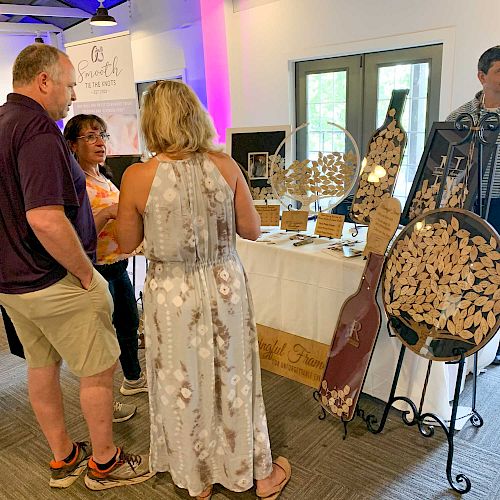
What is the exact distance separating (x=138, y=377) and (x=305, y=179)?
1228 millimetres

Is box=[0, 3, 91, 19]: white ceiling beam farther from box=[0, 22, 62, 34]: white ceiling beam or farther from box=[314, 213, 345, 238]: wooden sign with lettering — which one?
box=[314, 213, 345, 238]: wooden sign with lettering

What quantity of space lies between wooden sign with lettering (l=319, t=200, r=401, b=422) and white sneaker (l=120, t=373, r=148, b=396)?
0.87 meters

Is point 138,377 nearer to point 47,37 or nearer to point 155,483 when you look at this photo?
point 155,483

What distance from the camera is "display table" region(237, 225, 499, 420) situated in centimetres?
188

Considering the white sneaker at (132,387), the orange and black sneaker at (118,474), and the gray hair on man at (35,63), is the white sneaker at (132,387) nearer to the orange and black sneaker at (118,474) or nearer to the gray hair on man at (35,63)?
the orange and black sneaker at (118,474)

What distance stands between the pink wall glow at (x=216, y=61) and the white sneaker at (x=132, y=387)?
3.33m

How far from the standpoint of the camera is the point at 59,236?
132cm

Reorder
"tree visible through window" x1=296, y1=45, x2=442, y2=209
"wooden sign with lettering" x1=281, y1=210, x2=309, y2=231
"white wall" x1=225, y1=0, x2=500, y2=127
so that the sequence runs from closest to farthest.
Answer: "wooden sign with lettering" x1=281, y1=210, x2=309, y2=231 < "white wall" x1=225, y1=0, x2=500, y2=127 < "tree visible through window" x1=296, y1=45, x2=442, y2=209

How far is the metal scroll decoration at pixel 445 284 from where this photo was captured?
1438 millimetres

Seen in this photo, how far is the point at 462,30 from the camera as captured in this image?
3.23 metres

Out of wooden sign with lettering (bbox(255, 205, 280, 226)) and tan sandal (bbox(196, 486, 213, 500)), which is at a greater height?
wooden sign with lettering (bbox(255, 205, 280, 226))

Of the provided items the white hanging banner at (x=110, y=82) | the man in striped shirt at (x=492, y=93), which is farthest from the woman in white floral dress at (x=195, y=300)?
the white hanging banner at (x=110, y=82)

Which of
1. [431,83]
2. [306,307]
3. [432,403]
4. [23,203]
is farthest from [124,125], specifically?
[432,403]

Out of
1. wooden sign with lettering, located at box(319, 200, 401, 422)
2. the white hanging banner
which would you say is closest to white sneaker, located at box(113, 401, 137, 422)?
wooden sign with lettering, located at box(319, 200, 401, 422)
